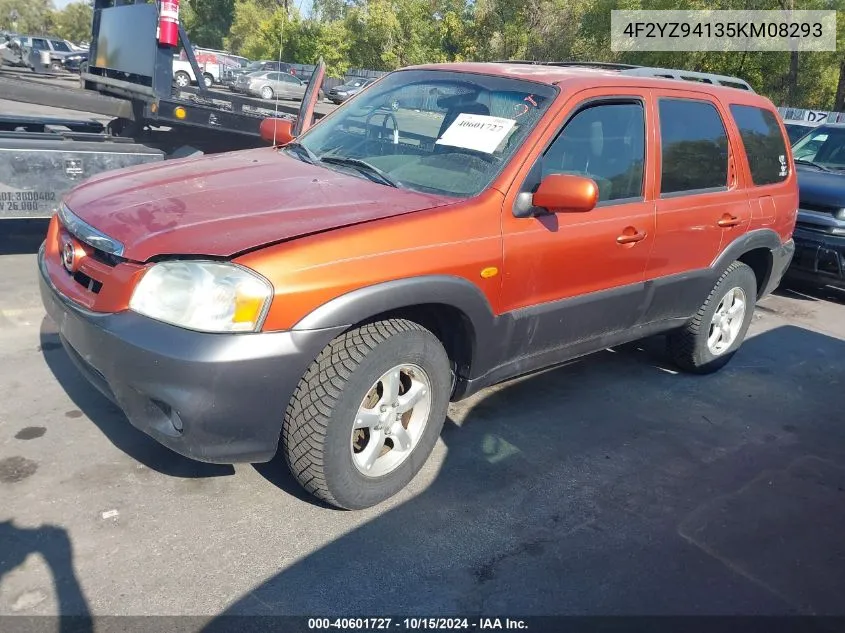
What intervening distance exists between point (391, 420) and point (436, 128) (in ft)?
4.95

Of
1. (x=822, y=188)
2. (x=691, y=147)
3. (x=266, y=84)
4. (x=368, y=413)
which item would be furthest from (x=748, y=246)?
(x=266, y=84)

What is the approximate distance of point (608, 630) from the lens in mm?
2621

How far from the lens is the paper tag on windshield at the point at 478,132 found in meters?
3.47

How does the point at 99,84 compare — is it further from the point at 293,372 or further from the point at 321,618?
the point at 321,618

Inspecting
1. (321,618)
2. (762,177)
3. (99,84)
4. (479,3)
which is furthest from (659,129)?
(479,3)

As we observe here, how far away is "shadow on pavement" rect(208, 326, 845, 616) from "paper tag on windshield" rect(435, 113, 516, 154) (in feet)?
4.89

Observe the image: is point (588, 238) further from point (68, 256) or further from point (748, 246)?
point (68, 256)

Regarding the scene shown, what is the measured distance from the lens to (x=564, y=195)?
3.18 m

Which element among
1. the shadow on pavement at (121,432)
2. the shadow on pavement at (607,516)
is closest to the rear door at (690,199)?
the shadow on pavement at (607,516)

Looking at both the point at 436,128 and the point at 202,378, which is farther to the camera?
the point at 436,128

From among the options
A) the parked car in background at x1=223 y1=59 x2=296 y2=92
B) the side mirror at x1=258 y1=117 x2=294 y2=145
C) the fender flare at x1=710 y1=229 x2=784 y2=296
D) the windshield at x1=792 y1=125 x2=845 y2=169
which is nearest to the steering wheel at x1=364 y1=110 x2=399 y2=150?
the side mirror at x1=258 y1=117 x2=294 y2=145

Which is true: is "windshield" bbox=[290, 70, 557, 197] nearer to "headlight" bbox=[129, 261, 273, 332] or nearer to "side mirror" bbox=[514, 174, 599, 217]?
"side mirror" bbox=[514, 174, 599, 217]

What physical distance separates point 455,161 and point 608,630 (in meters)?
2.09

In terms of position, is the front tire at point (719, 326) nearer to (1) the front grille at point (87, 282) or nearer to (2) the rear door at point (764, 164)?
(2) the rear door at point (764, 164)
